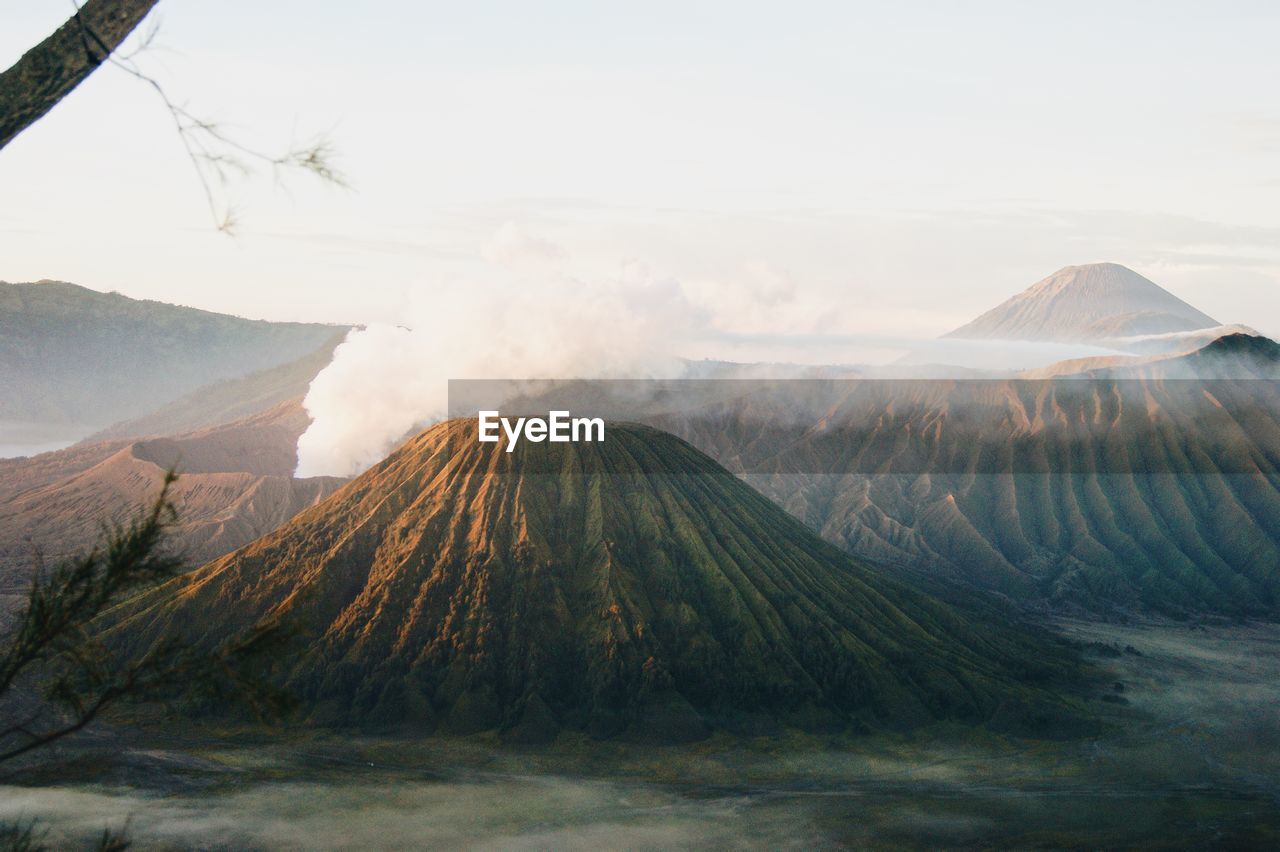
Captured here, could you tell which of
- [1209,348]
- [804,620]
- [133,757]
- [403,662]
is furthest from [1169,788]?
[1209,348]

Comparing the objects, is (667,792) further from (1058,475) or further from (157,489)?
(1058,475)

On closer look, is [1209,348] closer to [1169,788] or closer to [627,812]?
[1169,788]

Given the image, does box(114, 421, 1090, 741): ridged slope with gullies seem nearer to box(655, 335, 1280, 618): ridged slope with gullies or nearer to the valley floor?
the valley floor

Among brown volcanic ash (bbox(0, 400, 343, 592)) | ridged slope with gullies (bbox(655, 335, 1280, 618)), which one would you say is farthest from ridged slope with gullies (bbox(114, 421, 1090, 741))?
ridged slope with gullies (bbox(655, 335, 1280, 618))

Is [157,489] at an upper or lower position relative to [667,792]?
upper
